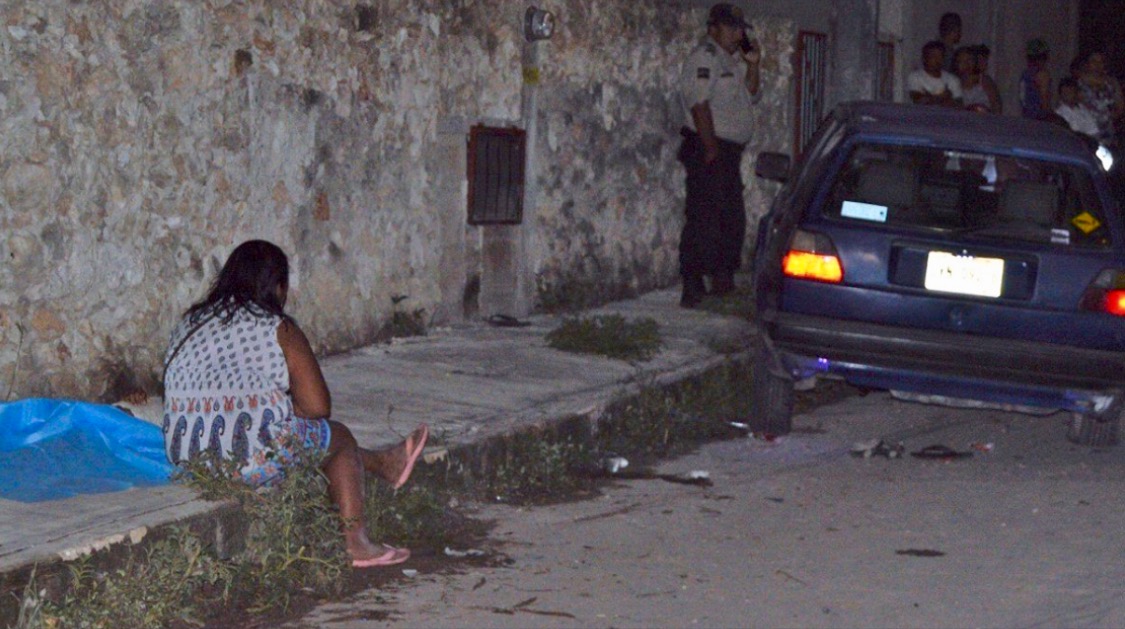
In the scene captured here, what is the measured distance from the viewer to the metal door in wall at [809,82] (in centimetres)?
1527

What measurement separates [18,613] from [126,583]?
1.05 feet

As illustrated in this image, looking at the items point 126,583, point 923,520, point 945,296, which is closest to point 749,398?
point 945,296

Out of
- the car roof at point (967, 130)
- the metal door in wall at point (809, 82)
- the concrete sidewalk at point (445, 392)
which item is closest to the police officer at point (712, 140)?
the concrete sidewalk at point (445, 392)

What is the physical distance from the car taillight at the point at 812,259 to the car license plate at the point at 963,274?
0.40 meters

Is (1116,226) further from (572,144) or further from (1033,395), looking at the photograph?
(572,144)

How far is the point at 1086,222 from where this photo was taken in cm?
809

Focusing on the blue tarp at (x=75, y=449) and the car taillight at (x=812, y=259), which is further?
the car taillight at (x=812, y=259)

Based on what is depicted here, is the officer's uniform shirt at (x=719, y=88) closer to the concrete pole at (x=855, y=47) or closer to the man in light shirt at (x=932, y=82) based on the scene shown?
the concrete pole at (x=855, y=47)

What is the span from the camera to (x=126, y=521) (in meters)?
5.65

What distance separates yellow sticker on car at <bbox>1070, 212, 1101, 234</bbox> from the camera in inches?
317

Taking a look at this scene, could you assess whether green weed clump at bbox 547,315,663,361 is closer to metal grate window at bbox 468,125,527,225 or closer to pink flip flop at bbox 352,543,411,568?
metal grate window at bbox 468,125,527,225

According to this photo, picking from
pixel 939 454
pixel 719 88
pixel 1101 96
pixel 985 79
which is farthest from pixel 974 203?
pixel 1101 96

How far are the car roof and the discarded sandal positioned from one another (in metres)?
1.43

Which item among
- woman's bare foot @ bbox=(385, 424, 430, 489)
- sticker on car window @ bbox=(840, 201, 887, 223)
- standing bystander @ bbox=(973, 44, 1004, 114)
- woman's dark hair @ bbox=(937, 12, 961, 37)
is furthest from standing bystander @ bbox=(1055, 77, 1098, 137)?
woman's bare foot @ bbox=(385, 424, 430, 489)
